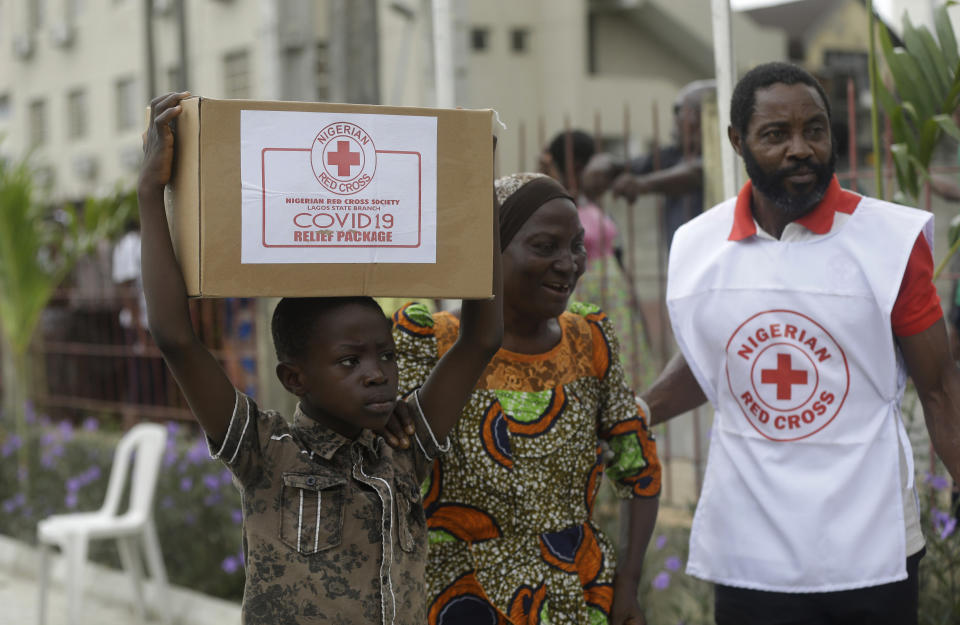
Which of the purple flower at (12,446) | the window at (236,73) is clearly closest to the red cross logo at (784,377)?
the purple flower at (12,446)

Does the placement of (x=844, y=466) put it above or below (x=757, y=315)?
below

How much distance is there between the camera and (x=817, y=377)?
2486 mm

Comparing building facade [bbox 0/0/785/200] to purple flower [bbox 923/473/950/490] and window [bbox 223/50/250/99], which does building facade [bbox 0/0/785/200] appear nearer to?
window [bbox 223/50/250/99]

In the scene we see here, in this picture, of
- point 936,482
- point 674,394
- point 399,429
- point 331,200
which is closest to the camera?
point 331,200

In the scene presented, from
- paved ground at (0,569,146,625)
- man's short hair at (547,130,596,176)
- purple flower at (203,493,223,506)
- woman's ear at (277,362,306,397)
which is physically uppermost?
man's short hair at (547,130,596,176)

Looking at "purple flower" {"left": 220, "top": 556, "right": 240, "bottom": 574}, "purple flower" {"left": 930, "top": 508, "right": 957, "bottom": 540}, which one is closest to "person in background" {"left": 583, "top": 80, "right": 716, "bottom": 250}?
"purple flower" {"left": 930, "top": 508, "right": 957, "bottom": 540}

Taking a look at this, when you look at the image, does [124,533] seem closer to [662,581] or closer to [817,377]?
[662,581]

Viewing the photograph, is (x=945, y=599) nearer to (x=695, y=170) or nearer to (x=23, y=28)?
(x=695, y=170)

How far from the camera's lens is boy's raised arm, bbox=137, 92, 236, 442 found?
2.04 m

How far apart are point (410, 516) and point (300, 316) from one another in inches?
17.0

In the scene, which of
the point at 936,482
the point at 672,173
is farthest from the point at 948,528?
the point at 672,173

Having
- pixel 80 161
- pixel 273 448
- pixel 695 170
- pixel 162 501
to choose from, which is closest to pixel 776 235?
pixel 273 448

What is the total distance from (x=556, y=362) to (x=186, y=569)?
12.1 feet

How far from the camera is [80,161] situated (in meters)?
20.3
